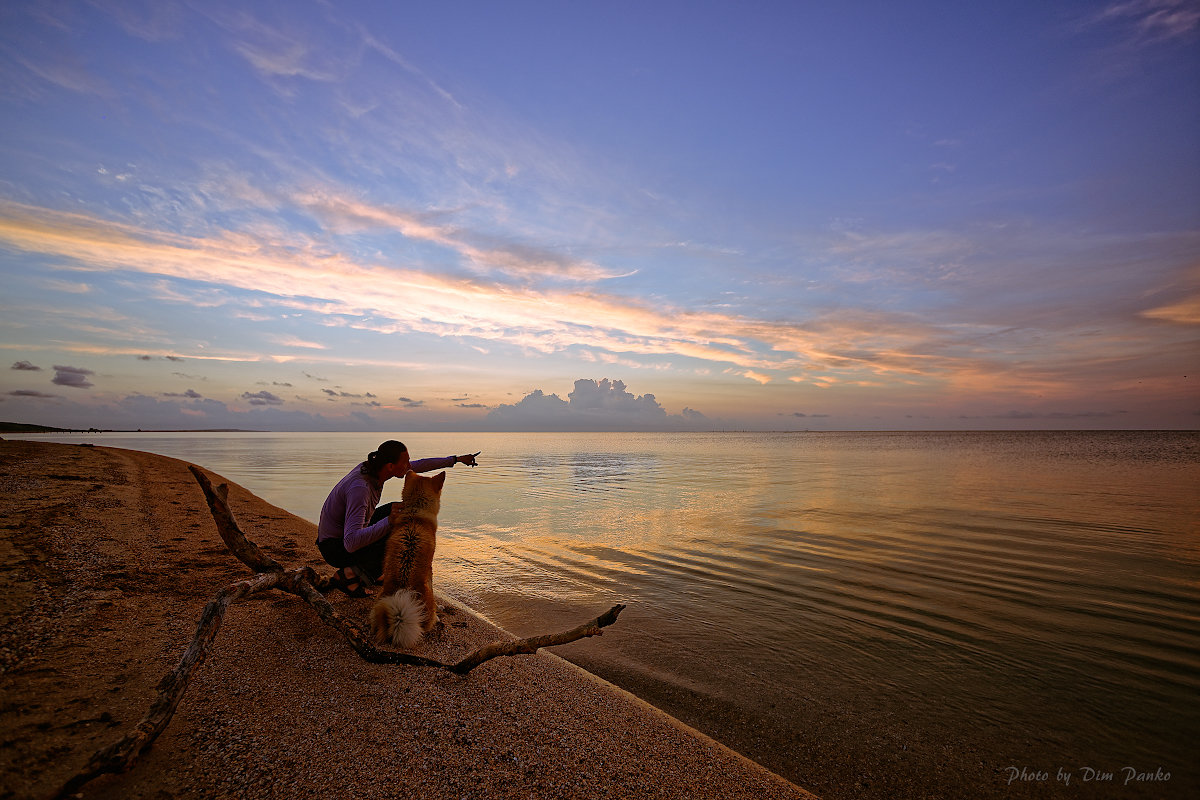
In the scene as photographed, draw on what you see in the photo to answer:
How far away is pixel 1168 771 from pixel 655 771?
4295 millimetres

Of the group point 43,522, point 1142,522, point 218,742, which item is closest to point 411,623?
point 218,742

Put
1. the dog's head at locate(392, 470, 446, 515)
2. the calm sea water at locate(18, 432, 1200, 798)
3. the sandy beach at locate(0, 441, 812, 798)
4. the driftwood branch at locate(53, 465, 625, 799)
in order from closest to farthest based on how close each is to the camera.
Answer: the driftwood branch at locate(53, 465, 625, 799) < the sandy beach at locate(0, 441, 812, 798) < the calm sea water at locate(18, 432, 1200, 798) < the dog's head at locate(392, 470, 446, 515)

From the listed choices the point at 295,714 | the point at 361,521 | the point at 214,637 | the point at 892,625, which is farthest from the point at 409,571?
the point at 892,625

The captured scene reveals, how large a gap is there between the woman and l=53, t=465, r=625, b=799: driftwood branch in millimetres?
340

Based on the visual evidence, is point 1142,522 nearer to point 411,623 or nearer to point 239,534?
point 411,623

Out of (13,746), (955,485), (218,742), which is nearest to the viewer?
(13,746)

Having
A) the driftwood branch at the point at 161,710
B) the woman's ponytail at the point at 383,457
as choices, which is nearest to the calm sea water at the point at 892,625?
the woman's ponytail at the point at 383,457

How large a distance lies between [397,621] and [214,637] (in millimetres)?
1481

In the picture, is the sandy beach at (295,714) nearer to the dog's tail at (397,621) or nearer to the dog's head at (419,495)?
the dog's tail at (397,621)

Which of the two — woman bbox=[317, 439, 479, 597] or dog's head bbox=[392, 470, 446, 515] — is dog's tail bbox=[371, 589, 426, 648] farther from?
dog's head bbox=[392, 470, 446, 515]

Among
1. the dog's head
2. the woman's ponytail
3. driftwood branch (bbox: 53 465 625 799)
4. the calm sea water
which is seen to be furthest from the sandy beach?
the woman's ponytail

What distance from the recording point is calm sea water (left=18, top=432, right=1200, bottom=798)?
165 inches

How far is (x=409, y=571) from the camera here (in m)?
4.84

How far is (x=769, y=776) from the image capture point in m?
3.54
